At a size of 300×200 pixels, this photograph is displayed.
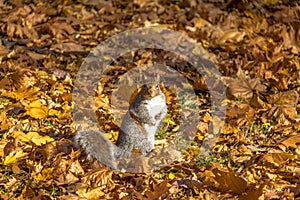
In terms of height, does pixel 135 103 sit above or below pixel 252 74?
above

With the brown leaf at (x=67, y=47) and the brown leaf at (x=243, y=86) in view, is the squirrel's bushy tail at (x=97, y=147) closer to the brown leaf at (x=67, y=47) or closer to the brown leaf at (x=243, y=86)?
the brown leaf at (x=243, y=86)

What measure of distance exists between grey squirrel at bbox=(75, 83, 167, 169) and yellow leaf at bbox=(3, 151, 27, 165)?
0.43 metres

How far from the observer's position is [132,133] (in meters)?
3.87

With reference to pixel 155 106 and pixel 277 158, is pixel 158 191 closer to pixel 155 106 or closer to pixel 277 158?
pixel 155 106

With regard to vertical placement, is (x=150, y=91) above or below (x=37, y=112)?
above

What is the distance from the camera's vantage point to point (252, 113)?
4699 millimetres

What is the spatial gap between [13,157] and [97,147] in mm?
627

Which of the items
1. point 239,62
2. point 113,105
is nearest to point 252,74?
point 239,62

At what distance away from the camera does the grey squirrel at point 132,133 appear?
3.80m

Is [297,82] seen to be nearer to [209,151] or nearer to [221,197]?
[209,151]

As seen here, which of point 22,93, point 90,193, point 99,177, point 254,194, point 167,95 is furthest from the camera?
point 167,95

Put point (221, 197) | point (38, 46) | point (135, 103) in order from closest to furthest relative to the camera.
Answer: point (221, 197)
point (135, 103)
point (38, 46)

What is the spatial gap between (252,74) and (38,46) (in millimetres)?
2397

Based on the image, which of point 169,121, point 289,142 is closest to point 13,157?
point 169,121
